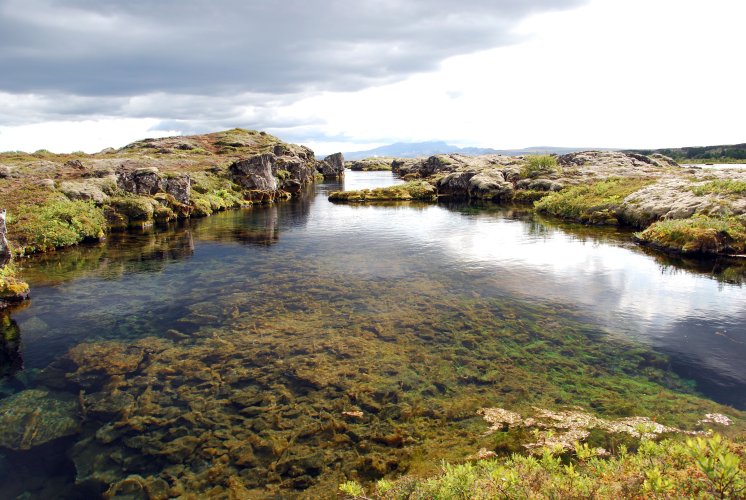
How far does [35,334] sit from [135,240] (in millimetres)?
28559

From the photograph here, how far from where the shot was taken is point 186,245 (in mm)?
45625

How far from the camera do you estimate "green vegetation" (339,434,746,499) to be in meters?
7.11

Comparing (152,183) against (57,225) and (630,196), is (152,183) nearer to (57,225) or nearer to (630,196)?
(57,225)

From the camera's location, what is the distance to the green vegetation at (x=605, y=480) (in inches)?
280

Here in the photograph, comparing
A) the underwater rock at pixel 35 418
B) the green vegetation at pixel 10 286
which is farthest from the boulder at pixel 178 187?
the underwater rock at pixel 35 418

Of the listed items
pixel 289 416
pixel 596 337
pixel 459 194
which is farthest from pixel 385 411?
pixel 459 194

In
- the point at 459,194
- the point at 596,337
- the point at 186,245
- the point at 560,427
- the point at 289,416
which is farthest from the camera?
the point at 459,194

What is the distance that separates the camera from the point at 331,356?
64.9ft

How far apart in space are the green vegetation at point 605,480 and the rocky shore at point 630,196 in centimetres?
3837

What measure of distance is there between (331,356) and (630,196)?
58197mm

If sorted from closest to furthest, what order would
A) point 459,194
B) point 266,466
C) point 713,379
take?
point 266,466 → point 713,379 → point 459,194

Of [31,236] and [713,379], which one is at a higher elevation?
[31,236]

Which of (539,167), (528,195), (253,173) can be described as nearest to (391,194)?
(528,195)

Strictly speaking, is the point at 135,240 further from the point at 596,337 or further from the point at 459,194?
the point at 459,194
